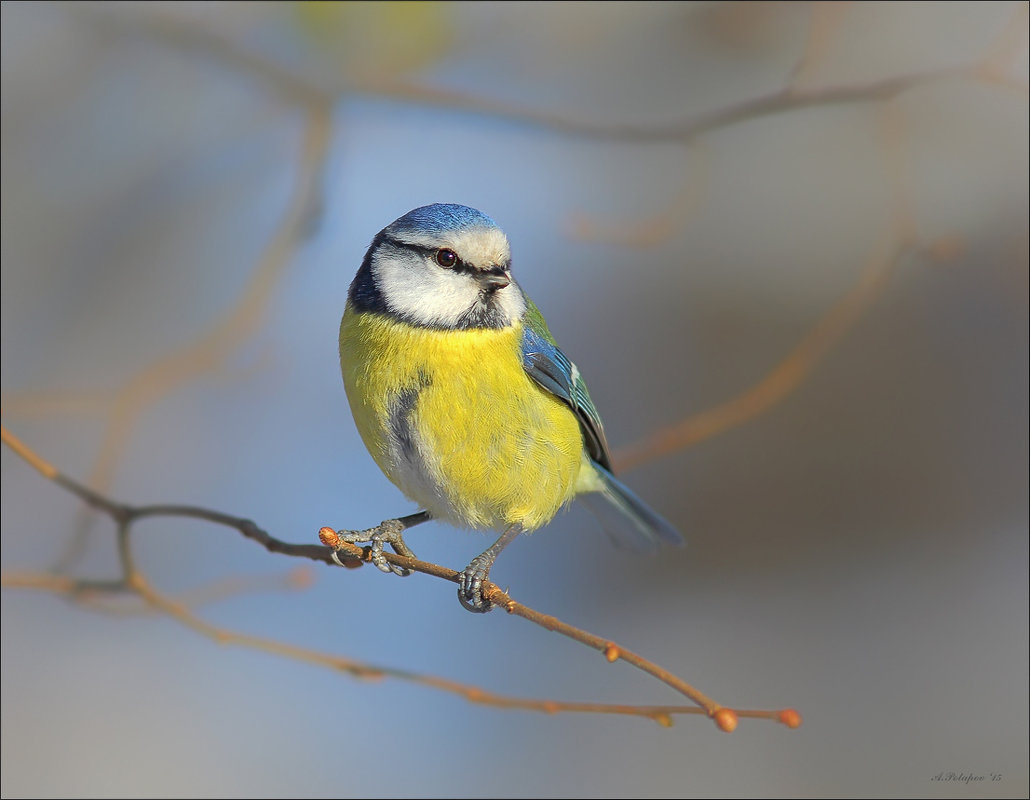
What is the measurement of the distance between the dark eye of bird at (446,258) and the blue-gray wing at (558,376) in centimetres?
26

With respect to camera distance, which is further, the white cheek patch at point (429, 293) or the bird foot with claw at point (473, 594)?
the white cheek patch at point (429, 293)

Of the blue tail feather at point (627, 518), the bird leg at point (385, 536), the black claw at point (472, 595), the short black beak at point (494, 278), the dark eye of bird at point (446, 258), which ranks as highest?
the dark eye of bird at point (446, 258)

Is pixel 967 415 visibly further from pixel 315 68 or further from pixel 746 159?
pixel 315 68

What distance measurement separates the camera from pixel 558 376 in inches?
92.4

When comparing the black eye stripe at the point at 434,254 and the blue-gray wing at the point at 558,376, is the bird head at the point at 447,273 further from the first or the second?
the blue-gray wing at the point at 558,376

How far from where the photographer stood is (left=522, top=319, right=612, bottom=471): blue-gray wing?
7.52 ft

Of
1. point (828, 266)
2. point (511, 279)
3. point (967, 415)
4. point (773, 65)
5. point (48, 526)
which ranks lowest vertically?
point (48, 526)

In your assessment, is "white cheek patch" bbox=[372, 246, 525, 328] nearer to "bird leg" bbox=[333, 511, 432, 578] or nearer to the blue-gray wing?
the blue-gray wing

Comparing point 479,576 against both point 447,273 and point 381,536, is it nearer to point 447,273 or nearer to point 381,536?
point 381,536

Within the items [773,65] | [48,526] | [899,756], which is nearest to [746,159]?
[773,65]

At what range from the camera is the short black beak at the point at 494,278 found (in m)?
2.16

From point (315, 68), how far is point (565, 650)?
292 cm

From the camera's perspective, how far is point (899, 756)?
157 inches

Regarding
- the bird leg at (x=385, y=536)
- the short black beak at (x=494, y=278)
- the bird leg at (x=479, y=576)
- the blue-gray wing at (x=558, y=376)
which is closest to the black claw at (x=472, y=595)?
the bird leg at (x=479, y=576)
